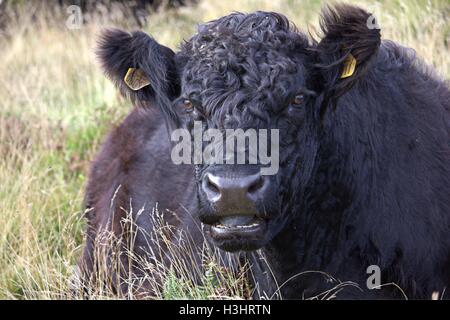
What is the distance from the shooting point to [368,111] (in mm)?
5109

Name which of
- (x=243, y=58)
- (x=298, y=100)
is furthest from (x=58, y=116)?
(x=298, y=100)

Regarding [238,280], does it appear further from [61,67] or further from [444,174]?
[61,67]

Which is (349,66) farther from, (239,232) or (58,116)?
A: (58,116)

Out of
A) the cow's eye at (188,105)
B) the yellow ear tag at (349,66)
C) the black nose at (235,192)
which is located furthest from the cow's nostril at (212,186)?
the yellow ear tag at (349,66)

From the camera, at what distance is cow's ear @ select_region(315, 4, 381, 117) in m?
Answer: 4.75

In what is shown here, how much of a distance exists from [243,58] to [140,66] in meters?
0.78

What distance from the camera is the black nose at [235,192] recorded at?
→ 432 centimetres

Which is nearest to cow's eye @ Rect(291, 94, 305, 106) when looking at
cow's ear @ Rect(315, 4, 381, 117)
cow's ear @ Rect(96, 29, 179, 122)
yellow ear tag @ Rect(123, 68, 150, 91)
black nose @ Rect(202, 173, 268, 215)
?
cow's ear @ Rect(315, 4, 381, 117)

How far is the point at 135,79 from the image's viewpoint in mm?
5297

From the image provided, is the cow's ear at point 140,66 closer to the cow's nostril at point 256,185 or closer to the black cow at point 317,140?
the black cow at point 317,140

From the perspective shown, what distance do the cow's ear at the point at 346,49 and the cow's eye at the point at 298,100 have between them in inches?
7.6

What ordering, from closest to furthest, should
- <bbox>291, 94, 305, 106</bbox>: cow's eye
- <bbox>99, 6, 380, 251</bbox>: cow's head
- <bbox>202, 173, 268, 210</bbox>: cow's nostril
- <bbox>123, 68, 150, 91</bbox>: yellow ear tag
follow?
<bbox>202, 173, 268, 210</bbox>: cow's nostril < <bbox>99, 6, 380, 251</bbox>: cow's head < <bbox>291, 94, 305, 106</bbox>: cow's eye < <bbox>123, 68, 150, 91</bbox>: yellow ear tag

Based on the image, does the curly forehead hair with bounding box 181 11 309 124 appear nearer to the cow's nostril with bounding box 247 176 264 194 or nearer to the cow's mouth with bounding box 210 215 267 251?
the cow's nostril with bounding box 247 176 264 194

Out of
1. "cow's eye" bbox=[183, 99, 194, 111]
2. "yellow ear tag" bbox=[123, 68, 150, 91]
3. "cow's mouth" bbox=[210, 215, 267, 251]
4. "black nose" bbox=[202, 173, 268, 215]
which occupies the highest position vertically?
"yellow ear tag" bbox=[123, 68, 150, 91]
